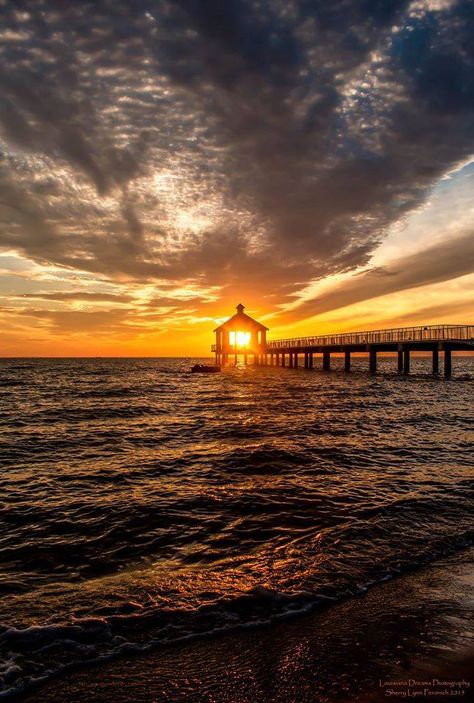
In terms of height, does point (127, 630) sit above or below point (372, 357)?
below

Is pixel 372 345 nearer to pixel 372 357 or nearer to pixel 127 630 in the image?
pixel 372 357

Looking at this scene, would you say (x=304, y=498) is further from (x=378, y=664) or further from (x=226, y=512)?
(x=378, y=664)

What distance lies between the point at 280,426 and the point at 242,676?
13.2m

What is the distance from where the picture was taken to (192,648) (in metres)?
3.74

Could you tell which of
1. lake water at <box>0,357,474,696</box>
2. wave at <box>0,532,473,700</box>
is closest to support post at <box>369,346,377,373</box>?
lake water at <box>0,357,474,696</box>

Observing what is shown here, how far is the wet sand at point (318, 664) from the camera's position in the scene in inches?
120

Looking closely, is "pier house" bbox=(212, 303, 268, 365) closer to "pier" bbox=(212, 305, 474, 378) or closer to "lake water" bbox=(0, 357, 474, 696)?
"pier" bbox=(212, 305, 474, 378)

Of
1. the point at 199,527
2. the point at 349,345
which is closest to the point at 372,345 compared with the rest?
the point at 349,345

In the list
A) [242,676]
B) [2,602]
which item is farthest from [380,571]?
[2,602]

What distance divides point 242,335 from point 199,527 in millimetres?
63168

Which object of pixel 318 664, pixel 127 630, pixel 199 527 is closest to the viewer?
pixel 318 664

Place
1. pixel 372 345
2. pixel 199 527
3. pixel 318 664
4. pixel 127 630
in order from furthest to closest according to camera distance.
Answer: pixel 372 345, pixel 199 527, pixel 127 630, pixel 318 664

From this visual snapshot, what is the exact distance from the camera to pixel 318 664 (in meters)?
3.34

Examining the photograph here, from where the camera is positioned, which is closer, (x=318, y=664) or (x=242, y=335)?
(x=318, y=664)
